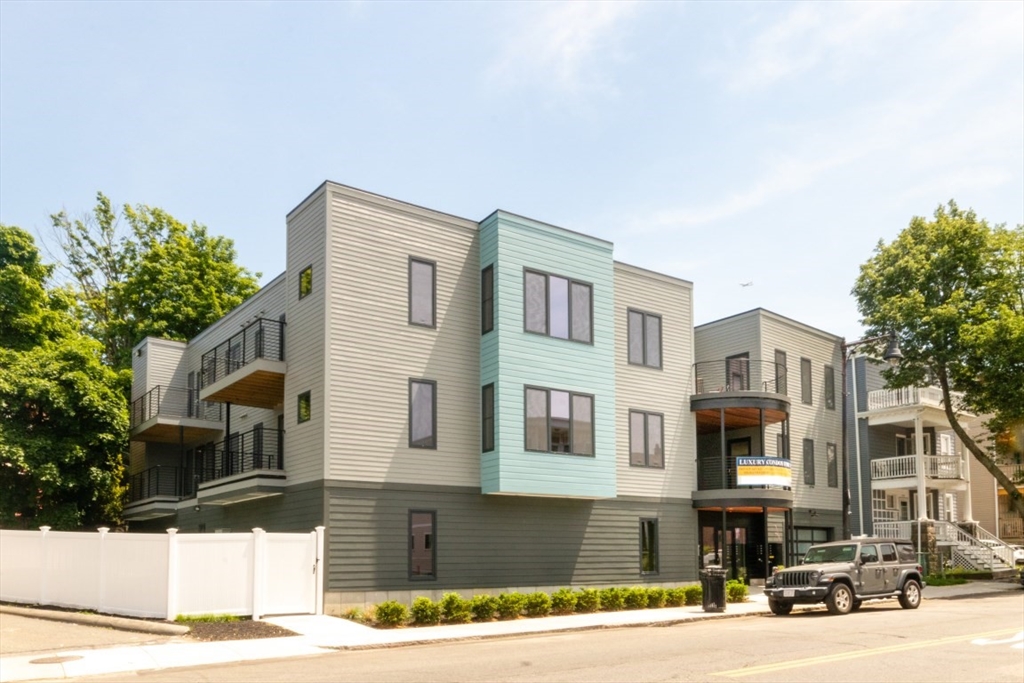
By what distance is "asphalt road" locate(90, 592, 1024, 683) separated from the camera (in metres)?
12.6

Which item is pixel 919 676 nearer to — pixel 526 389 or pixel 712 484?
pixel 526 389

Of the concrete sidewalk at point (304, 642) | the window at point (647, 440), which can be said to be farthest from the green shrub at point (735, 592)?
the window at point (647, 440)

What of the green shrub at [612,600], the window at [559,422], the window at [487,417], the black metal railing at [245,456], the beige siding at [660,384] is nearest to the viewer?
the green shrub at [612,600]

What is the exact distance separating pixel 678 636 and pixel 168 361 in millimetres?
24905

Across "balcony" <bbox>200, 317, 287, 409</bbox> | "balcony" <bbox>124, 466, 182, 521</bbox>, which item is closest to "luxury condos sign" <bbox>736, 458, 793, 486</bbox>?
"balcony" <bbox>200, 317, 287, 409</bbox>

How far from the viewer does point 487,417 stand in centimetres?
2519

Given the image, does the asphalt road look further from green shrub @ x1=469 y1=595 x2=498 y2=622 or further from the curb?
the curb

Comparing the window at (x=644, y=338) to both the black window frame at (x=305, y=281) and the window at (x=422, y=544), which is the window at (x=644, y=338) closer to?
the window at (x=422, y=544)

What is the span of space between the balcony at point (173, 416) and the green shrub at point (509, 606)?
14.3 meters

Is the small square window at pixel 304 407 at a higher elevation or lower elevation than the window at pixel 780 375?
lower

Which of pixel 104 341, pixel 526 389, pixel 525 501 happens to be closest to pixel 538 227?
pixel 526 389

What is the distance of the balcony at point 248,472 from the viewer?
24.3 meters

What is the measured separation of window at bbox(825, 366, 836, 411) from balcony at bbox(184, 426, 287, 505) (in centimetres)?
2056

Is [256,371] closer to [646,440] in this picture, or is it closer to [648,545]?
[646,440]
